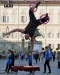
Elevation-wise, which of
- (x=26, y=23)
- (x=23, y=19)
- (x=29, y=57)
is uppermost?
(x=29, y=57)

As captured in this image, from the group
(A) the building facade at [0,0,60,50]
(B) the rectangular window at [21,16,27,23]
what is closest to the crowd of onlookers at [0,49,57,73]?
(A) the building facade at [0,0,60,50]

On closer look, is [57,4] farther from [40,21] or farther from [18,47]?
[40,21]

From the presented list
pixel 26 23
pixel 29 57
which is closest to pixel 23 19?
pixel 26 23

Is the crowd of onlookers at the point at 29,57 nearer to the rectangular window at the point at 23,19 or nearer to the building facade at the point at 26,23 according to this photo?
the building facade at the point at 26,23

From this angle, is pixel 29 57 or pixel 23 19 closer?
pixel 29 57

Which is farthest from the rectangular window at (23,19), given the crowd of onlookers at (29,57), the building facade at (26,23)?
the crowd of onlookers at (29,57)

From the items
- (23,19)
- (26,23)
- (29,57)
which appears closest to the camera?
(29,57)

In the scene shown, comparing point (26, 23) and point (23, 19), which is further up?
point (23, 19)

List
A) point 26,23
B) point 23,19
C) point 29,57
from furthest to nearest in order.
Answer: point 23,19, point 26,23, point 29,57

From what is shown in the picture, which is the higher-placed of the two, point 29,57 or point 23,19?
point 29,57

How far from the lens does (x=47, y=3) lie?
226 feet

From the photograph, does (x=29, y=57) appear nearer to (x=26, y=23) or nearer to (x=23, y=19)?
(x=26, y=23)

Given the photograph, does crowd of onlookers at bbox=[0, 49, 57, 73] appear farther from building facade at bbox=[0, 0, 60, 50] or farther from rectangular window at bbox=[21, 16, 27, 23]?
rectangular window at bbox=[21, 16, 27, 23]

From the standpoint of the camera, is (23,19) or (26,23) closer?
(26,23)
